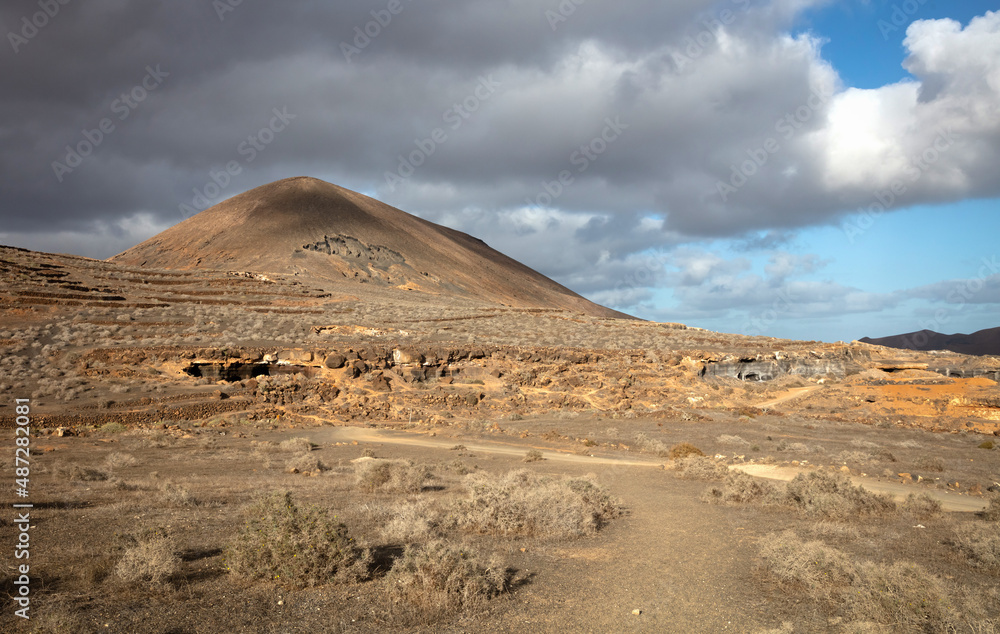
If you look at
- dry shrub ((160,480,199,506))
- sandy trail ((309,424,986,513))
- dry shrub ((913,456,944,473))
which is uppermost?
dry shrub ((160,480,199,506))

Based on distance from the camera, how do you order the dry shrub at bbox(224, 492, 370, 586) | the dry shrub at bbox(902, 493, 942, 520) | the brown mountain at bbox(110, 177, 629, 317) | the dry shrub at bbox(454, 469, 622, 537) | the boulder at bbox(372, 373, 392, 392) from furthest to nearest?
the brown mountain at bbox(110, 177, 629, 317) < the boulder at bbox(372, 373, 392, 392) < the dry shrub at bbox(902, 493, 942, 520) < the dry shrub at bbox(454, 469, 622, 537) < the dry shrub at bbox(224, 492, 370, 586)

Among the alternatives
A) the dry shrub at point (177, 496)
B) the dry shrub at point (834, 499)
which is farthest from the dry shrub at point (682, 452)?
the dry shrub at point (177, 496)

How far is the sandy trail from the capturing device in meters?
12.5

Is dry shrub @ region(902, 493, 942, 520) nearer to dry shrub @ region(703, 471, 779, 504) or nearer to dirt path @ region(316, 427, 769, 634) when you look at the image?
dry shrub @ region(703, 471, 779, 504)

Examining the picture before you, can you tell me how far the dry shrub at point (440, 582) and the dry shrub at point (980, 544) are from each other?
6.82m

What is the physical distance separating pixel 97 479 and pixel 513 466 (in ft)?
34.5

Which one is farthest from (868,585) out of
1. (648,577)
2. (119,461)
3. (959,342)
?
(959,342)

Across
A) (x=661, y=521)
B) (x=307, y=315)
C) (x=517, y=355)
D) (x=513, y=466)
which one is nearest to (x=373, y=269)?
(x=307, y=315)

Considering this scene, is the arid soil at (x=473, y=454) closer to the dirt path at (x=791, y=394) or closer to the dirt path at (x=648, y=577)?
the dirt path at (x=648, y=577)

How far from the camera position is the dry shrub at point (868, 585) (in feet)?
17.9

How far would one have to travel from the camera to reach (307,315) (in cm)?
4200

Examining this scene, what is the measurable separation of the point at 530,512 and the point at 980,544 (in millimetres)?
6655

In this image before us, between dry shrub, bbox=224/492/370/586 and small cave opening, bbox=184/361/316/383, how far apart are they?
22.3 m

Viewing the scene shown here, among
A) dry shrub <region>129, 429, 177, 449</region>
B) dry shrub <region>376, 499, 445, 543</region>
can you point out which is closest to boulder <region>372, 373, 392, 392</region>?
dry shrub <region>129, 429, 177, 449</region>
